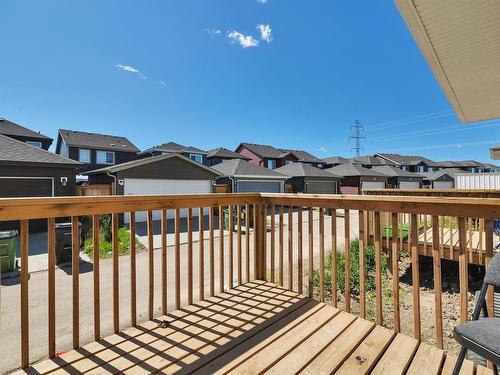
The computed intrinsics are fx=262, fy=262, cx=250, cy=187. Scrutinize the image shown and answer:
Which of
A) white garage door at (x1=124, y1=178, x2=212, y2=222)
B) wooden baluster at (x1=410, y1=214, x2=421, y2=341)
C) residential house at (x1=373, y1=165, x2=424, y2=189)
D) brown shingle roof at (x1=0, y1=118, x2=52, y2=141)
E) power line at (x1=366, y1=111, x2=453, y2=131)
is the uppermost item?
power line at (x1=366, y1=111, x2=453, y2=131)

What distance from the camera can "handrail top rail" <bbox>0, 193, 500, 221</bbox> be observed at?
4.97ft

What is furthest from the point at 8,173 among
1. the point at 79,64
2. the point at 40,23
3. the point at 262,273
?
the point at 262,273

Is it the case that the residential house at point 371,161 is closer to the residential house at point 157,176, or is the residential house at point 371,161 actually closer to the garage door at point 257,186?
the garage door at point 257,186

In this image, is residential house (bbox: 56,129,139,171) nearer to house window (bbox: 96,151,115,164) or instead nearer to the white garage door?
house window (bbox: 96,151,115,164)

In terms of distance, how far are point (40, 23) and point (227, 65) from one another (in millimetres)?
9037

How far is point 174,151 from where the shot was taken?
2361cm

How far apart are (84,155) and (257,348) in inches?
894

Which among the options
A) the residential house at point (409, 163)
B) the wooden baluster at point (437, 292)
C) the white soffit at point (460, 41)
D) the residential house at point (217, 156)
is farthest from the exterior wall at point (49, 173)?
the residential house at point (409, 163)

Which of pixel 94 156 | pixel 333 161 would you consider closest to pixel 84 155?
pixel 94 156

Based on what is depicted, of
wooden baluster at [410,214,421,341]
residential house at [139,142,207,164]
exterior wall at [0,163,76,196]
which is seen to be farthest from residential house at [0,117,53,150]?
wooden baluster at [410,214,421,341]

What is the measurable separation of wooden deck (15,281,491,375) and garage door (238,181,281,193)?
15820 millimetres

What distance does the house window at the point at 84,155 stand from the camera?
2005 centimetres

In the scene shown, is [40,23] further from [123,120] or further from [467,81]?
[123,120]

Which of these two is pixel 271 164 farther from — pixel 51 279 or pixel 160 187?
pixel 51 279
